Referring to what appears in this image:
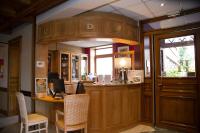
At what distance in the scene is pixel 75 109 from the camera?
10.2 feet

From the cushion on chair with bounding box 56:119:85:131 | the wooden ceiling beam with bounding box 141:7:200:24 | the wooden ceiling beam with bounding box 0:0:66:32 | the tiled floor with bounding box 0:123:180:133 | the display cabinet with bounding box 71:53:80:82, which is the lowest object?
the tiled floor with bounding box 0:123:180:133

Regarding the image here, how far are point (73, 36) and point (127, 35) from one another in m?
1.26

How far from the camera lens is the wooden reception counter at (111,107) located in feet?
12.2

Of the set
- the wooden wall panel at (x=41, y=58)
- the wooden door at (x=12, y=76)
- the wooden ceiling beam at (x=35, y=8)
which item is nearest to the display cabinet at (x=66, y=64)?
the wooden door at (x=12, y=76)

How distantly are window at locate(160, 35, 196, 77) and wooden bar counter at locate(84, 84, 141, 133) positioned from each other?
0.93m

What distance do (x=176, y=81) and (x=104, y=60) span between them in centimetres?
389

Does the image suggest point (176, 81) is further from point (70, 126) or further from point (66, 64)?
point (66, 64)

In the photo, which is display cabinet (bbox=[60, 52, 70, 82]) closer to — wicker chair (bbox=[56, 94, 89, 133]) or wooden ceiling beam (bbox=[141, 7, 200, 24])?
wooden ceiling beam (bbox=[141, 7, 200, 24])

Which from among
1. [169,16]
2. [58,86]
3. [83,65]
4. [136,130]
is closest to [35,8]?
[58,86]

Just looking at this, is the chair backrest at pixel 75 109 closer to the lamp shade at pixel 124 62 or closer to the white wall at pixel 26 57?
the white wall at pixel 26 57

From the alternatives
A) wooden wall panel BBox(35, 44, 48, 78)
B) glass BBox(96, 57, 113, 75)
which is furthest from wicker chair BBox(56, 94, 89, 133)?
glass BBox(96, 57, 113, 75)

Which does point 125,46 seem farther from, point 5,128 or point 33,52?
point 5,128

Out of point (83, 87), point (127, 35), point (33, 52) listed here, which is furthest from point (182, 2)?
point (33, 52)

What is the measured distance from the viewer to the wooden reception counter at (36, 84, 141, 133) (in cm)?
372
